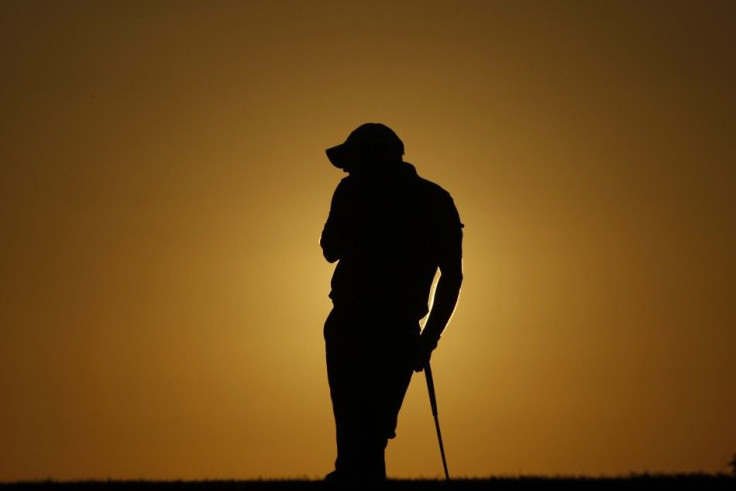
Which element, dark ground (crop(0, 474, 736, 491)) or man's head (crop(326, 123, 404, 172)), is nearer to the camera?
dark ground (crop(0, 474, 736, 491))

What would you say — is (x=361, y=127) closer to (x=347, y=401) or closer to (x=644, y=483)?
(x=347, y=401)

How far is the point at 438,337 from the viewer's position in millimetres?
8328

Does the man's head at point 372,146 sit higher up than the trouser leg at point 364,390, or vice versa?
the man's head at point 372,146

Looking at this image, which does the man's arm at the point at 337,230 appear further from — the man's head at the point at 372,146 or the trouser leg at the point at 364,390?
the trouser leg at the point at 364,390

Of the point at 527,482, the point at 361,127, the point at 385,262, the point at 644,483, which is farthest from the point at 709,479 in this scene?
the point at 361,127

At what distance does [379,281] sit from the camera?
8.21 meters

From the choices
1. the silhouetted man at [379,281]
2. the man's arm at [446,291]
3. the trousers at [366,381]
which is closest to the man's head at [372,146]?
the silhouetted man at [379,281]

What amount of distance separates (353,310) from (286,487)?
1.27 meters

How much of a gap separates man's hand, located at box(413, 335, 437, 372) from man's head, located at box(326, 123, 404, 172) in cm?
112

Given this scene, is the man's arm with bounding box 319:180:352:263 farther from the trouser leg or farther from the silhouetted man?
the trouser leg

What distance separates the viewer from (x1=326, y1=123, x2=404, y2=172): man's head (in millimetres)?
8273

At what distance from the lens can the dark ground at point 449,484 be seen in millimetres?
8047

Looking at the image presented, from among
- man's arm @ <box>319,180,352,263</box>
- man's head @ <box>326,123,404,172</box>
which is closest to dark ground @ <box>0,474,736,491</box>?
man's arm @ <box>319,180,352,263</box>

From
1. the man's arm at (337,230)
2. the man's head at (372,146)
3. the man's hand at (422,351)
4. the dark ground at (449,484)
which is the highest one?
the man's head at (372,146)
